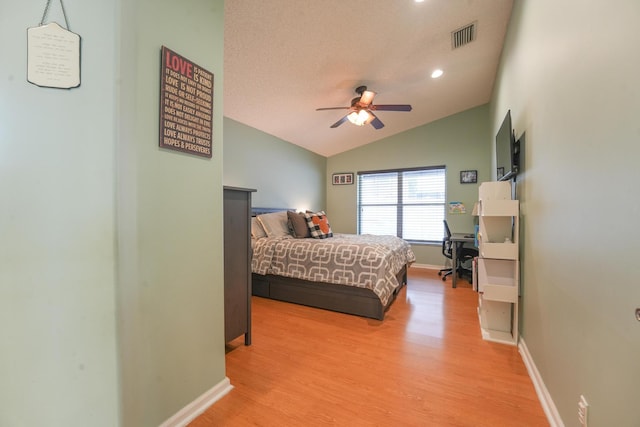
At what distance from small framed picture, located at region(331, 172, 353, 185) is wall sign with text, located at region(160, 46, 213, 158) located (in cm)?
458

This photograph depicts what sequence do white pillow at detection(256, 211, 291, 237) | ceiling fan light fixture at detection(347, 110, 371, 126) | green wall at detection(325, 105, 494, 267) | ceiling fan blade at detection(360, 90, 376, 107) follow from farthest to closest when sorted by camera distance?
green wall at detection(325, 105, 494, 267)
white pillow at detection(256, 211, 291, 237)
ceiling fan light fixture at detection(347, 110, 371, 126)
ceiling fan blade at detection(360, 90, 376, 107)

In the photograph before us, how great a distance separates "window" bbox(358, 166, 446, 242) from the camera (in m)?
5.04

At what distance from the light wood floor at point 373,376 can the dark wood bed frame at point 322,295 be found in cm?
11

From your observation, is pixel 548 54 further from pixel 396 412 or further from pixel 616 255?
pixel 396 412

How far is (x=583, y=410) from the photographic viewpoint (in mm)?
997

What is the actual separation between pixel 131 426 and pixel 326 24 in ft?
9.35

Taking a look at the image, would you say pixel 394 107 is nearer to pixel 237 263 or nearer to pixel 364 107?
pixel 364 107

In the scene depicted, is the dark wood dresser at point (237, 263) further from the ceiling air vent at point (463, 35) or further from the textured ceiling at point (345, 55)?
the ceiling air vent at point (463, 35)

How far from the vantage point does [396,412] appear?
138 centimetres

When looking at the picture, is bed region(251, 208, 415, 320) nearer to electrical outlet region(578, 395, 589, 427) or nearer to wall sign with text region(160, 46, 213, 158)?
electrical outlet region(578, 395, 589, 427)

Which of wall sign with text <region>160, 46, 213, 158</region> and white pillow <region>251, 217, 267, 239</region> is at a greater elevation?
wall sign with text <region>160, 46, 213, 158</region>

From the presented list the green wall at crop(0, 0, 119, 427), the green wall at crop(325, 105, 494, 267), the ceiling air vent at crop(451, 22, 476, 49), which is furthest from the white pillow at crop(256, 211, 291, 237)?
the ceiling air vent at crop(451, 22, 476, 49)

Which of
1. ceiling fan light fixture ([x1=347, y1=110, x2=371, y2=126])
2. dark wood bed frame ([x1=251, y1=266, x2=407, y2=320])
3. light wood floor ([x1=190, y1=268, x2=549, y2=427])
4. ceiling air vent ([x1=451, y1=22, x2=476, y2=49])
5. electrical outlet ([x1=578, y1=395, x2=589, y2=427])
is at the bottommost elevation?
light wood floor ([x1=190, y1=268, x2=549, y2=427])

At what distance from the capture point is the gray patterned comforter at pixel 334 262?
256cm
